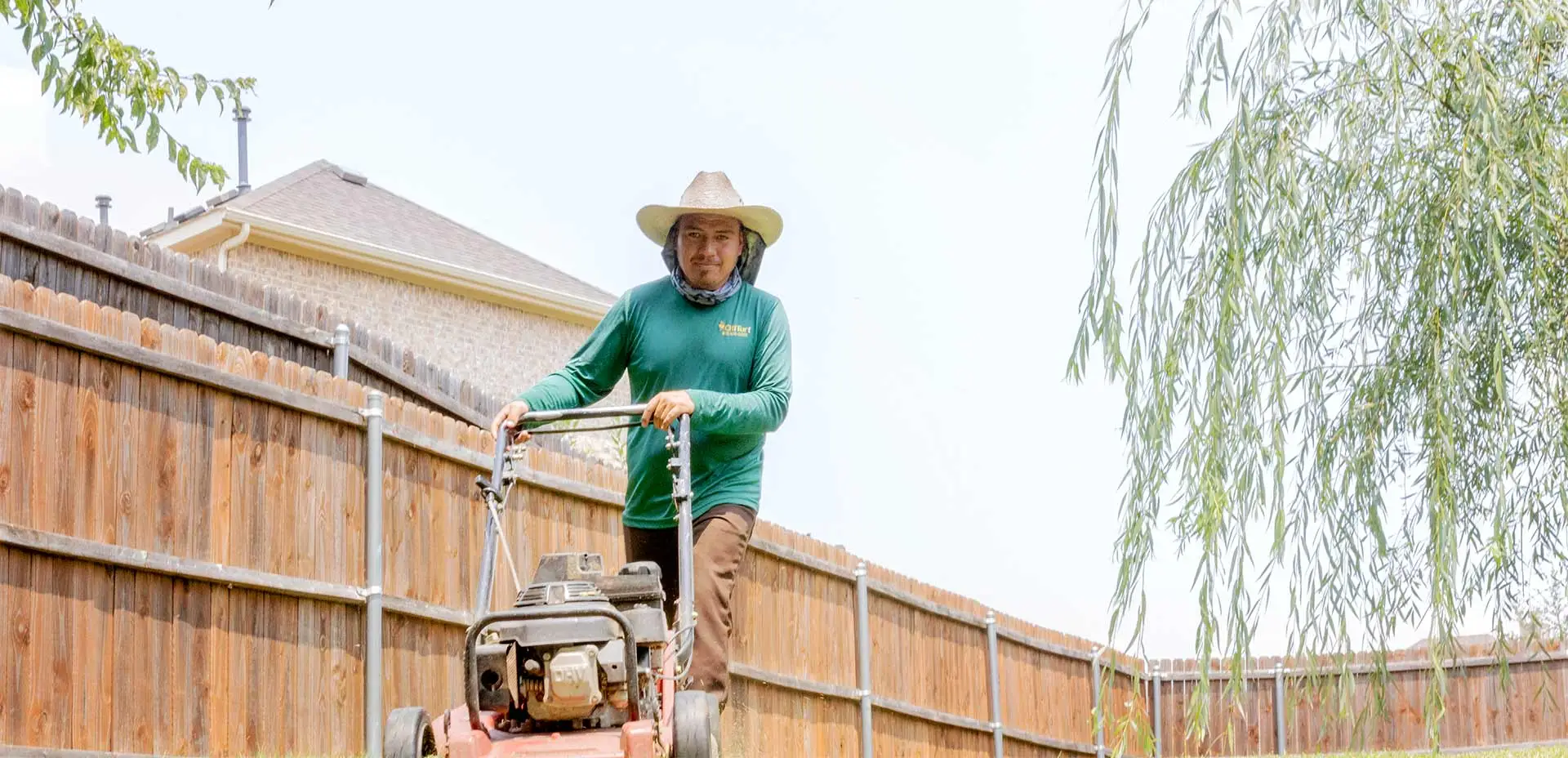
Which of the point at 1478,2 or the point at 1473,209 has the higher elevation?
the point at 1478,2

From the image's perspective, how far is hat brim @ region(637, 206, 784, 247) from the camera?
196 inches

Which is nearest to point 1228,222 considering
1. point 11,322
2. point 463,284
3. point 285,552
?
point 285,552

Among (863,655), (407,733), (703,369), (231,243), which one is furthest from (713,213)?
(231,243)

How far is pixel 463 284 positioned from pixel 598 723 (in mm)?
17524

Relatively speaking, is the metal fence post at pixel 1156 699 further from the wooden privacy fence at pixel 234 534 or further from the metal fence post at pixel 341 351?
the metal fence post at pixel 341 351

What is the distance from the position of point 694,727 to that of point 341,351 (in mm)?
5877

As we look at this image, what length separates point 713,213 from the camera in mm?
5004

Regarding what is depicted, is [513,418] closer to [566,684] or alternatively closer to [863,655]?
[566,684]

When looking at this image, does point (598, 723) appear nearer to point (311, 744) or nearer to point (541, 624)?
point (541, 624)

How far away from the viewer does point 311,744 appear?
6.32 meters

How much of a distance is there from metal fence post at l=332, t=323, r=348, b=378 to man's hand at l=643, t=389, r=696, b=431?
5229 millimetres

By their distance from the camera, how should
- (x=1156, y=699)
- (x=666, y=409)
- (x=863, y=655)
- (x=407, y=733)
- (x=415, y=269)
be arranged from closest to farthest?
1. (x=407, y=733)
2. (x=666, y=409)
3. (x=863, y=655)
4. (x=1156, y=699)
5. (x=415, y=269)

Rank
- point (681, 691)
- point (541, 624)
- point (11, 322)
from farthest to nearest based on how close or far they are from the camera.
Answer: point (11, 322)
point (681, 691)
point (541, 624)

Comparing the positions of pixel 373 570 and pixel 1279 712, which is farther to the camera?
pixel 1279 712
